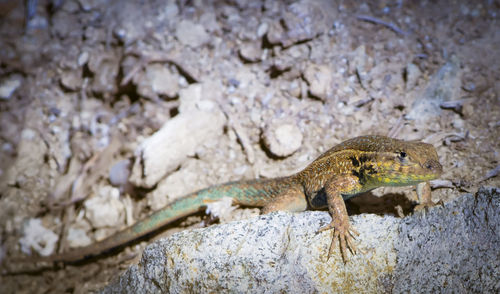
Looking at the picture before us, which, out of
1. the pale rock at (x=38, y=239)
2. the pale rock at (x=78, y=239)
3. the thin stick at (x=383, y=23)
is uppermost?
the thin stick at (x=383, y=23)

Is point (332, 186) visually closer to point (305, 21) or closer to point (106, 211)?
point (305, 21)

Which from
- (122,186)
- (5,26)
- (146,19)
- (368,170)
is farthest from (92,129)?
(368,170)

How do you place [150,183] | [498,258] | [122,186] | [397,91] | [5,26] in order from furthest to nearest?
[5,26]
[122,186]
[150,183]
[397,91]
[498,258]

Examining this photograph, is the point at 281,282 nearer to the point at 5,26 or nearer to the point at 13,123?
the point at 13,123

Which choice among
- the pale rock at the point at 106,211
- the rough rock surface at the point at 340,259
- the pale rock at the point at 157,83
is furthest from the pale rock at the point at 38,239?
the rough rock surface at the point at 340,259

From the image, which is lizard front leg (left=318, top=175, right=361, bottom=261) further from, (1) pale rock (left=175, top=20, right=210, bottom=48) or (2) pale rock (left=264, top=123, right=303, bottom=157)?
(1) pale rock (left=175, top=20, right=210, bottom=48)

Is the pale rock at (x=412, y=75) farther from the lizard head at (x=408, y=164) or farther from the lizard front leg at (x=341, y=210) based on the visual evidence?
the lizard front leg at (x=341, y=210)

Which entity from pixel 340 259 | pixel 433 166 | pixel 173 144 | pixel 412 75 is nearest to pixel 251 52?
pixel 173 144
